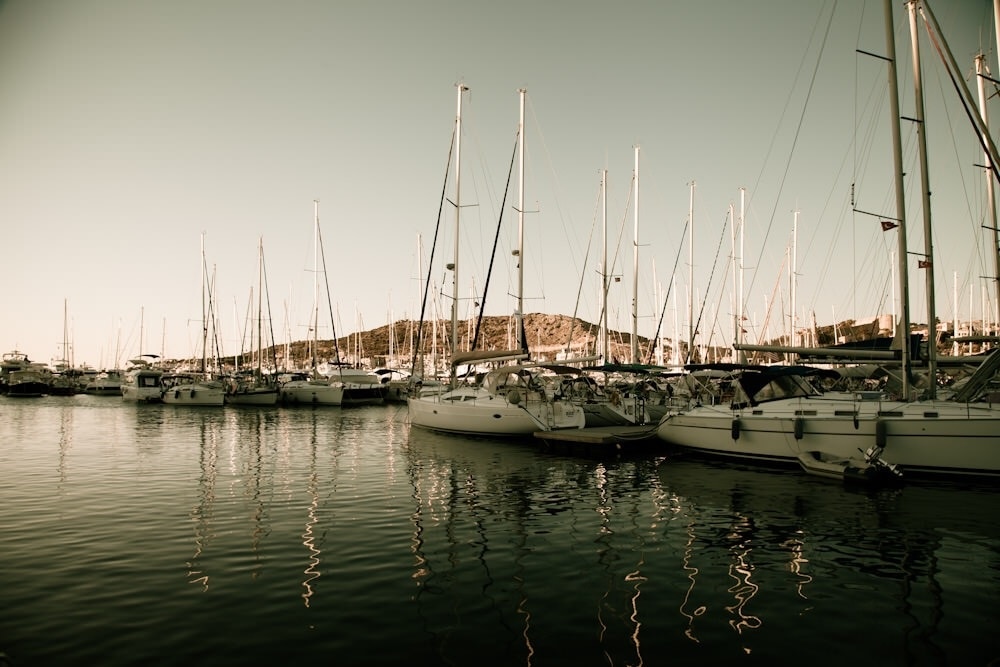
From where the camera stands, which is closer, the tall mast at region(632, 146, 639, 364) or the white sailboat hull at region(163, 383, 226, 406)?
the tall mast at region(632, 146, 639, 364)

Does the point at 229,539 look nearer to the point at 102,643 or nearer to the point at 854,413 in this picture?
the point at 102,643

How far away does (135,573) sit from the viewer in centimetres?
992

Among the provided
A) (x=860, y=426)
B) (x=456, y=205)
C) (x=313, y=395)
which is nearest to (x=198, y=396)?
(x=313, y=395)

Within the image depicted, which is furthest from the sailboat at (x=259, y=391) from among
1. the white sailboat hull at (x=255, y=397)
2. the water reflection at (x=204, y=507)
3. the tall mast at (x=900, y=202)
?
the tall mast at (x=900, y=202)

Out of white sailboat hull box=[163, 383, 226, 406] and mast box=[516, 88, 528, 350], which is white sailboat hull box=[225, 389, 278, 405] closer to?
white sailboat hull box=[163, 383, 226, 406]

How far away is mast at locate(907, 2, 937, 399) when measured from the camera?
19.7 m

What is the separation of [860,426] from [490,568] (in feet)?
47.7

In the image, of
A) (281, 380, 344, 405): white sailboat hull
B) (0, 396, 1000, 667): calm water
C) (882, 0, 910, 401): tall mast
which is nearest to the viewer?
(0, 396, 1000, 667): calm water

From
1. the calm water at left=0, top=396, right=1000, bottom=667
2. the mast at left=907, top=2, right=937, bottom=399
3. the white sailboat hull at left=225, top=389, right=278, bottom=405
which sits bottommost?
the calm water at left=0, top=396, right=1000, bottom=667

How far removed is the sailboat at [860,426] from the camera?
683 inches

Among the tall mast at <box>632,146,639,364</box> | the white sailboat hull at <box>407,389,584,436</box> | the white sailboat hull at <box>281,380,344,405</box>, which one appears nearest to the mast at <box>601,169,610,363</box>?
the tall mast at <box>632,146,639,364</box>

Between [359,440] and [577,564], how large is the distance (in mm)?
21071

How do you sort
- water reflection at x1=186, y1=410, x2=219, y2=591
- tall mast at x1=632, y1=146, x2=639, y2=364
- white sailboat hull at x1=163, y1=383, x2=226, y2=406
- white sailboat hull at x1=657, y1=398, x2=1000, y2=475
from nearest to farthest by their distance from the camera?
water reflection at x1=186, y1=410, x2=219, y2=591 → white sailboat hull at x1=657, y1=398, x2=1000, y2=475 → tall mast at x1=632, y1=146, x2=639, y2=364 → white sailboat hull at x1=163, y1=383, x2=226, y2=406

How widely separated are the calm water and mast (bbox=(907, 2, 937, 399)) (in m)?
4.86
